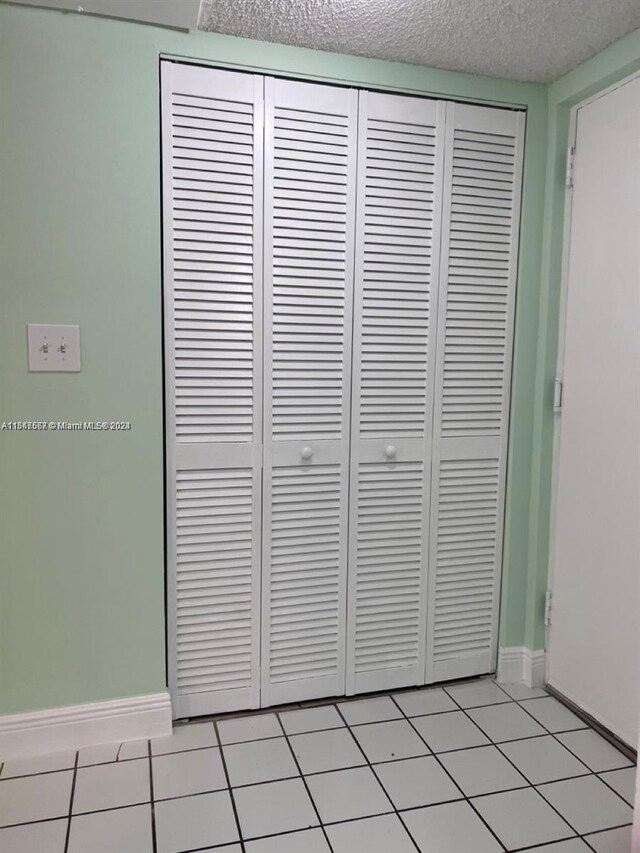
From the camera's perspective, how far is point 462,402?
2266 mm

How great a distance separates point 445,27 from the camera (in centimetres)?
183

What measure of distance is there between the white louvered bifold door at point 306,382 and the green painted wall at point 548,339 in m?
0.72

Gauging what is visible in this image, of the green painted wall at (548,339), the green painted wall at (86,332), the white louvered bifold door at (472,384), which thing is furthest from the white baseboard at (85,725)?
the green painted wall at (548,339)

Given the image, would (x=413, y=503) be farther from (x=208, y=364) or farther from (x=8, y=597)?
(x=8, y=597)

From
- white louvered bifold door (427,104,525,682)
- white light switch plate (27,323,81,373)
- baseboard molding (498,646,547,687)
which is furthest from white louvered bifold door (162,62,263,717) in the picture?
baseboard molding (498,646,547,687)

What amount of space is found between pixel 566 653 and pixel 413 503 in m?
0.76

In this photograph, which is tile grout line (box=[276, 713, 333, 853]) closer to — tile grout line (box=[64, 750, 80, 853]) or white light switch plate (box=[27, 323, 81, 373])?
tile grout line (box=[64, 750, 80, 853])

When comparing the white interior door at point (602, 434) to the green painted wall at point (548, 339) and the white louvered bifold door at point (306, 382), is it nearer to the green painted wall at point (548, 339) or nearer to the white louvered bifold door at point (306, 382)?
the green painted wall at point (548, 339)

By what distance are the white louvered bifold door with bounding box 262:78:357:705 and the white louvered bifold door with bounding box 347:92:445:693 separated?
0.05m

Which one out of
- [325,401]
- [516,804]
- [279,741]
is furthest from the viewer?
[325,401]

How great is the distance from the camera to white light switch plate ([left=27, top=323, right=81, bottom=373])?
5.90 feet

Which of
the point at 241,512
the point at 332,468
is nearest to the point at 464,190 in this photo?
the point at 332,468

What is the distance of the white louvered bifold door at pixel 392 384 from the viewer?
2.10m

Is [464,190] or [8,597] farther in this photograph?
[464,190]
